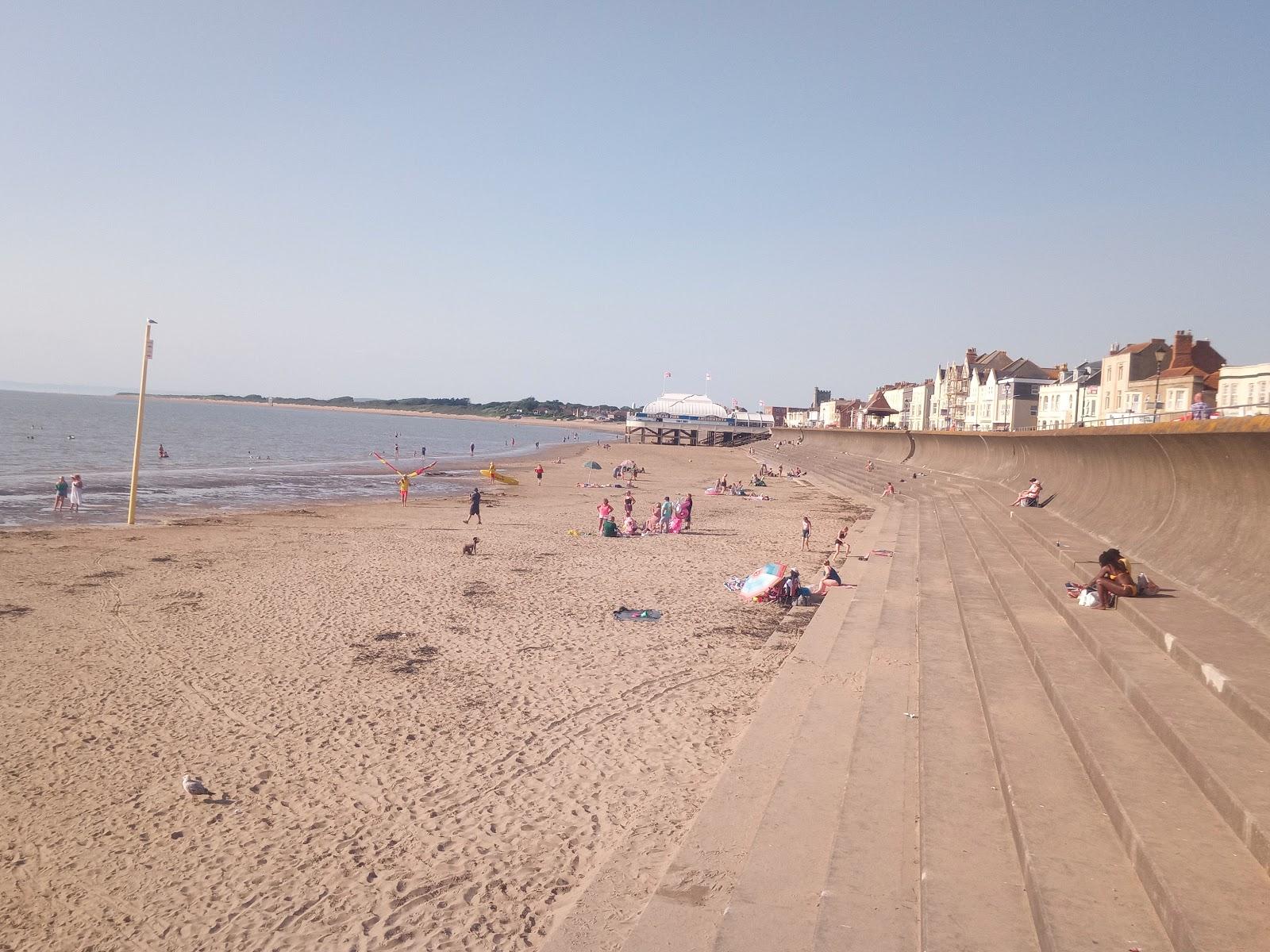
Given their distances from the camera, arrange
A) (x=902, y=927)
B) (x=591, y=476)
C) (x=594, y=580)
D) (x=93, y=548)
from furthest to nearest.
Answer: (x=591, y=476) → (x=93, y=548) → (x=594, y=580) → (x=902, y=927)

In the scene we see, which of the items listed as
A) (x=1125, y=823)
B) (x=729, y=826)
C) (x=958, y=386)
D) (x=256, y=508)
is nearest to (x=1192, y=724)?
(x=1125, y=823)

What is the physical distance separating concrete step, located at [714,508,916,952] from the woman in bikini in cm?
185

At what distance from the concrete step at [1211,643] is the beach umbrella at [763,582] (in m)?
4.64

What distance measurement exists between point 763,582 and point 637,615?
2263 millimetres

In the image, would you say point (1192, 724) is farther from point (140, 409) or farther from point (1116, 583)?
point (140, 409)

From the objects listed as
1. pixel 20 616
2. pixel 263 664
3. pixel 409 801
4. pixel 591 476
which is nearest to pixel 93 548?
pixel 20 616

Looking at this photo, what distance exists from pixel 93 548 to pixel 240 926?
16.3 m

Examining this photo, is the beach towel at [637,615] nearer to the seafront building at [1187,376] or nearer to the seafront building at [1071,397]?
the seafront building at [1187,376]

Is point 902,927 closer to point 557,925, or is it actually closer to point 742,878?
point 742,878

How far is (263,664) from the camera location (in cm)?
984

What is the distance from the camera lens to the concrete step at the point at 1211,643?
4.80 metres

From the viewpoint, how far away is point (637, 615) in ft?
39.5

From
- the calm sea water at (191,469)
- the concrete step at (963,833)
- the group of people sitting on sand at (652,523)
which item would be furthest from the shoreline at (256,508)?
the concrete step at (963,833)

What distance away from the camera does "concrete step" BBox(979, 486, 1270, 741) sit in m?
4.80
